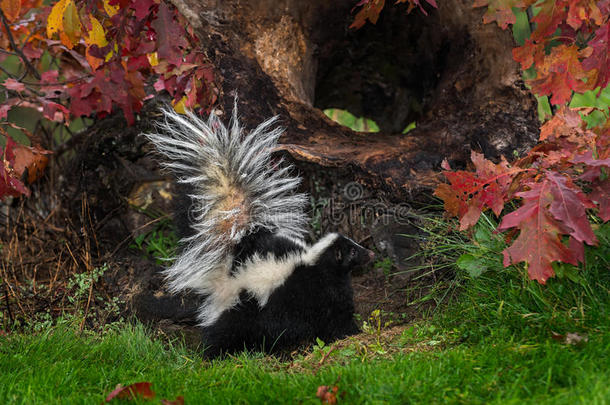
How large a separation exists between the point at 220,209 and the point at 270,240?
0.34 metres

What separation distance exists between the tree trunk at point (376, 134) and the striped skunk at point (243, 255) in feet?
1.21

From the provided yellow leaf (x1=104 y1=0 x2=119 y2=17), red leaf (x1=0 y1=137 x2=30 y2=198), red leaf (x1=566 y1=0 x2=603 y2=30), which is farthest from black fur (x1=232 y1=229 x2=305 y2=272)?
red leaf (x1=566 y1=0 x2=603 y2=30)

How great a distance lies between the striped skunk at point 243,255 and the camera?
334cm

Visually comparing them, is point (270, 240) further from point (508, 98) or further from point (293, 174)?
point (508, 98)

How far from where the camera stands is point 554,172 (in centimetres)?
258

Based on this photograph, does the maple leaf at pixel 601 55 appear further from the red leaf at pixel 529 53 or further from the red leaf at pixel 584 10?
the red leaf at pixel 529 53

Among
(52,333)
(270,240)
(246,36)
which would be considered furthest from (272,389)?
(246,36)

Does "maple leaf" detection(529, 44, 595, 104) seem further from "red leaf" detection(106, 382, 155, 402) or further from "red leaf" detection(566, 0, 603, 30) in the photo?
"red leaf" detection(106, 382, 155, 402)

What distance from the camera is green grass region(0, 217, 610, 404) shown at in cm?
216

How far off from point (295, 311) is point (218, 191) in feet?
2.69

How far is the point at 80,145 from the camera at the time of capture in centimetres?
Result: 474

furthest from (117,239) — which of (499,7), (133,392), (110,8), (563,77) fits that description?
(563,77)

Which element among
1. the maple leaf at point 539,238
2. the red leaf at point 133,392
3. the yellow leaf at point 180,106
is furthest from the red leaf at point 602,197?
the yellow leaf at point 180,106

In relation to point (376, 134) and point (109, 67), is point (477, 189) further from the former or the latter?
point (109, 67)
